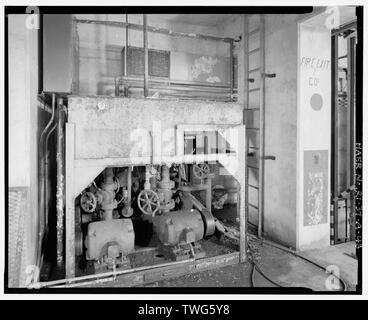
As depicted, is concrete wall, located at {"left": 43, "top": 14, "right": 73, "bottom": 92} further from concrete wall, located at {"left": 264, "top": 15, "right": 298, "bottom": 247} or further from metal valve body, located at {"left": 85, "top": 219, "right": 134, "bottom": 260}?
concrete wall, located at {"left": 264, "top": 15, "right": 298, "bottom": 247}

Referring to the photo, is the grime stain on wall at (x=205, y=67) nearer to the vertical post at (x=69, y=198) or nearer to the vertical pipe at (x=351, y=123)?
the vertical pipe at (x=351, y=123)

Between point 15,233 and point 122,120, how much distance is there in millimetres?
1658

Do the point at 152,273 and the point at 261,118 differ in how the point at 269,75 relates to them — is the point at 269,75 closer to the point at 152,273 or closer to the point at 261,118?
the point at 261,118

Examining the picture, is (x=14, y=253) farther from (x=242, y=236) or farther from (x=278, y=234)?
(x=278, y=234)

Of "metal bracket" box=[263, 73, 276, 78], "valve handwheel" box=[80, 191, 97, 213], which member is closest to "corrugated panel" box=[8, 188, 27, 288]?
"valve handwheel" box=[80, 191, 97, 213]

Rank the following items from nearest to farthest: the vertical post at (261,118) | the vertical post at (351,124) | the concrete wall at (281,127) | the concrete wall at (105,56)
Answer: the concrete wall at (281,127)
the vertical post at (351,124)
the vertical post at (261,118)
the concrete wall at (105,56)

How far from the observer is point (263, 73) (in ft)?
17.0

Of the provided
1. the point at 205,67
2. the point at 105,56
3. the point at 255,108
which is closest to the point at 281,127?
the point at 255,108

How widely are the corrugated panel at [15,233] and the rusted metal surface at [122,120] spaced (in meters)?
0.76

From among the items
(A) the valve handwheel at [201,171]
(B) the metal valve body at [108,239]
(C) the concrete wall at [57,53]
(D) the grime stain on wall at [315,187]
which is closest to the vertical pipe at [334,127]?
(D) the grime stain on wall at [315,187]

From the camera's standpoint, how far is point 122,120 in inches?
141

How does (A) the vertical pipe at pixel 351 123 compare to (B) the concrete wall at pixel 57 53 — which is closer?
(B) the concrete wall at pixel 57 53

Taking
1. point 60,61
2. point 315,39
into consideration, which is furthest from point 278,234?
point 60,61

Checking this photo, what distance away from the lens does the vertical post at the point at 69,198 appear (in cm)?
336
